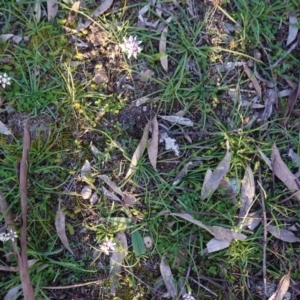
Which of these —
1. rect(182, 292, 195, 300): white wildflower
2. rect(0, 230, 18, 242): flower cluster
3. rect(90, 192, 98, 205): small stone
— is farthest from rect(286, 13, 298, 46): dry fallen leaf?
rect(0, 230, 18, 242): flower cluster

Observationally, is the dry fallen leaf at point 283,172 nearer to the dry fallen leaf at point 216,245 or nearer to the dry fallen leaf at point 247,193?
the dry fallen leaf at point 247,193

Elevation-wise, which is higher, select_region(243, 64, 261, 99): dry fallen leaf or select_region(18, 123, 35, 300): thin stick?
select_region(243, 64, 261, 99): dry fallen leaf

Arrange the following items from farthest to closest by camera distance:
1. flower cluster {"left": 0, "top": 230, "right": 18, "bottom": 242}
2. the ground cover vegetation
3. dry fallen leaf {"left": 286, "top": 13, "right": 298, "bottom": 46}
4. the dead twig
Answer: dry fallen leaf {"left": 286, "top": 13, "right": 298, "bottom": 46}
the ground cover vegetation
flower cluster {"left": 0, "top": 230, "right": 18, "bottom": 242}
the dead twig

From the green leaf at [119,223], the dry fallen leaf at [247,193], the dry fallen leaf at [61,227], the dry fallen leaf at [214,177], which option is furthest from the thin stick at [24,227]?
the dry fallen leaf at [247,193]

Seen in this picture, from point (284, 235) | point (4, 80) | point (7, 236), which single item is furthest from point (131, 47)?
point (284, 235)

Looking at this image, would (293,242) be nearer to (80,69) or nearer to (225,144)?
(225,144)

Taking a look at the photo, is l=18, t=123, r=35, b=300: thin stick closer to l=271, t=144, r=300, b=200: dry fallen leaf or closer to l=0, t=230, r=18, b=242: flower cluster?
l=0, t=230, r=18, b=242: flower cluster

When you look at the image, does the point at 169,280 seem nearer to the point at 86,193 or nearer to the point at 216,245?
the point at 216,245
